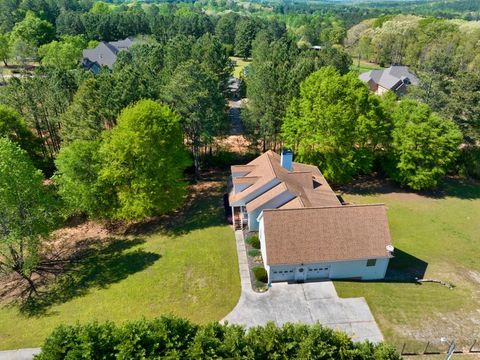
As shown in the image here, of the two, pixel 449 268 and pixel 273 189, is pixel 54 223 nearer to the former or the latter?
pixel 273 189

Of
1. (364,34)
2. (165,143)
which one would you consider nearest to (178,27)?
(364,34)

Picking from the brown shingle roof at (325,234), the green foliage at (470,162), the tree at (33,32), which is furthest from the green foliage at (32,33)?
the green foliage at (470,162)

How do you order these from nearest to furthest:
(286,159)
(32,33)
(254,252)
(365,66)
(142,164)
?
(254,252) < (142,164) < (286,159) < (32,33) < (365,66)

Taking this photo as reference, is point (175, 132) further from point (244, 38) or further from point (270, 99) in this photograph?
point (244, 38)

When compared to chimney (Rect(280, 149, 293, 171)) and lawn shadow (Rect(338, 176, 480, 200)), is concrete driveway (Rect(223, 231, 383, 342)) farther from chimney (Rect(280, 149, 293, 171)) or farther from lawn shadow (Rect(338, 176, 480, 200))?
lawn shadow (Rect(338, 176, 480, 200))

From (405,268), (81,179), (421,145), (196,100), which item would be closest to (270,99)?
(196,100)

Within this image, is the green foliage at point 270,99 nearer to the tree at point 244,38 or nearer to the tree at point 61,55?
the tree at point 61,55

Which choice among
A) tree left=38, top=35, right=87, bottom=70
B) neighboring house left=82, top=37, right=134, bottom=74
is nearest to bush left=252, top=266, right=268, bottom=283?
tree left=38, top=35, right=87, bottom=70
